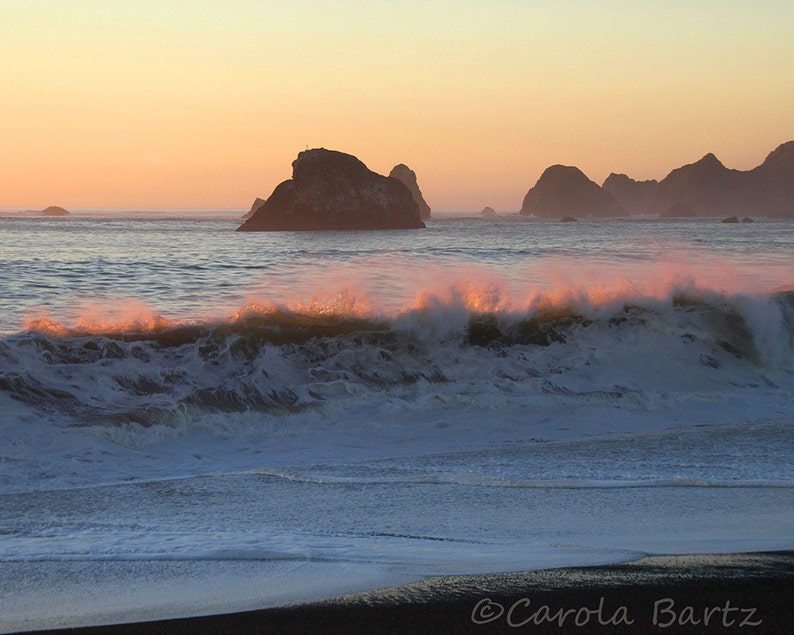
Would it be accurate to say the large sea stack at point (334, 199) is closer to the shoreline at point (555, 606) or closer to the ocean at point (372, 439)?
the ocean at point (372, 439)

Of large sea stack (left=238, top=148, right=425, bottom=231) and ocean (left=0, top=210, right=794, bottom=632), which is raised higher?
large sea stack (left=238, top=148, right=425, bottom=231)

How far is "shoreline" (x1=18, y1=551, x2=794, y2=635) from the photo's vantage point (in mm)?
4270

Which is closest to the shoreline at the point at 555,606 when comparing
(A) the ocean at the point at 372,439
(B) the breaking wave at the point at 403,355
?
(A) the ocean at the point at 372,439

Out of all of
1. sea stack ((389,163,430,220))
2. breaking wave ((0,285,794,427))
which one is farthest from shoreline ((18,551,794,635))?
sea stack ((389,163,430,220))

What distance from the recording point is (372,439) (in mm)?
9016

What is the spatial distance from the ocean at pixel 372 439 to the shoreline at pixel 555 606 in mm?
191

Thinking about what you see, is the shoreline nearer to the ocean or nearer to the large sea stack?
the ocean

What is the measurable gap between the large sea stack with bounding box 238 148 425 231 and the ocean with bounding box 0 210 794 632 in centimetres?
8261

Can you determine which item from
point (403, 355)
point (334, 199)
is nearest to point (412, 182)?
point (334, 199)

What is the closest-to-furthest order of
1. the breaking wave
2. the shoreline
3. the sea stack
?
the shoreline, the breaking wave, the sea stack

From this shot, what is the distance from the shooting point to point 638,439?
353 inches

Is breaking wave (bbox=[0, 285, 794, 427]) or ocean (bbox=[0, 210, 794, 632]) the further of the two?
breaking wave (bbox=[0, 285, 794, 427])

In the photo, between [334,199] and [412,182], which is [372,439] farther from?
[412,182]

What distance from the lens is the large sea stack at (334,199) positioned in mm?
100000
